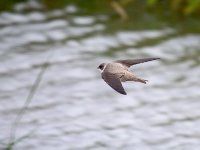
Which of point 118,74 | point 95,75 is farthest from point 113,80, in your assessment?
point 95,75

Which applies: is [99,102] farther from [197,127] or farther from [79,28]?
[79,28]

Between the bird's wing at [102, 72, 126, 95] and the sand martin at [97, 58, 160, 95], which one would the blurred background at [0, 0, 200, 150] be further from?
the bird's wing at [102, 72, 126, 95]

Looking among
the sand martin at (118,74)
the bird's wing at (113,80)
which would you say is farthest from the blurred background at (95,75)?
the bird's wing at (113,80)

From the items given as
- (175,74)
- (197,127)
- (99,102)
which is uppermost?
(175,74)

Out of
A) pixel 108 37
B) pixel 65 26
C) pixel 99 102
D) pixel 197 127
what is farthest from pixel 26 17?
pixel 197 127

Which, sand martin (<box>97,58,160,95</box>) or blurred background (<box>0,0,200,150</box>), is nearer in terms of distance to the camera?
sand martin (<box>97,58,160,95</box>)

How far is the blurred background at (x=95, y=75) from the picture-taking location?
6930mm

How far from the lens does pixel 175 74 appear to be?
846 centimetres

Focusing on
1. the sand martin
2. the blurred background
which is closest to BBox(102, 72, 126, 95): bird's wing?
the sand martin

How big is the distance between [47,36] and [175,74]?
1879 millimetres

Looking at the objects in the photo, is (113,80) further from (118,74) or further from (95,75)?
(95,75)

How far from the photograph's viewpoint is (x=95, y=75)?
8414mm

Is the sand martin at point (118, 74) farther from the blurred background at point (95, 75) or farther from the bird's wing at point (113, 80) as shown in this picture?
the blurred background at point (95, 75)

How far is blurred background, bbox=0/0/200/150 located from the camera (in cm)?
693
